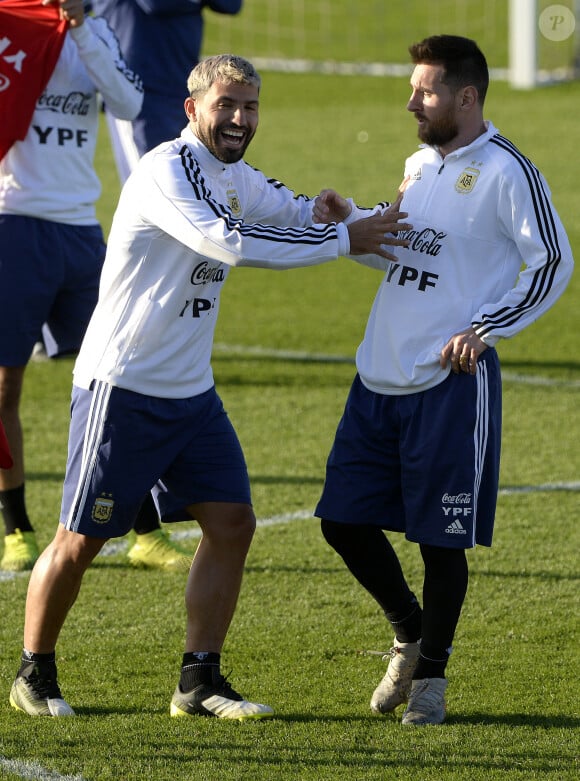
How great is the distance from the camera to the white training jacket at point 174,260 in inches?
163

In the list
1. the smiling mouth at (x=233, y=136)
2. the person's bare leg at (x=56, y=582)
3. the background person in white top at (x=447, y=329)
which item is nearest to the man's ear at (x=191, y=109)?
the smiling mouth at (x=233, y=136)

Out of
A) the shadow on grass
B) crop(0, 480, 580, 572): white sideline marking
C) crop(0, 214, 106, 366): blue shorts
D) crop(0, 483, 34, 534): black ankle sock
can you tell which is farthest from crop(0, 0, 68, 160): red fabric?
the shadow on grass

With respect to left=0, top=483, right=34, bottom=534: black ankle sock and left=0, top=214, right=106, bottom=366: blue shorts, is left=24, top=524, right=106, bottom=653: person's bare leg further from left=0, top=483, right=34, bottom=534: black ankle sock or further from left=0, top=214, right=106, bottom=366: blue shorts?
left=0, top=214, right=106, bottom=366: blue shorts

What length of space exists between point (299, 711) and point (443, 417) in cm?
100

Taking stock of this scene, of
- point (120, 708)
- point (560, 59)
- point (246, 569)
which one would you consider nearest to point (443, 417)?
point (120, 708)

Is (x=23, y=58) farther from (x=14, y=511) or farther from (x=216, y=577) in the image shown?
(x=216, y=577)

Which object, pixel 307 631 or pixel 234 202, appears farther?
pixel 307 631

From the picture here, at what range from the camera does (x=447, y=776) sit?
12.8 feet

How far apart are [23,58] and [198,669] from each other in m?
2.91

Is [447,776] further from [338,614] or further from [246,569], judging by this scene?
[246,569]

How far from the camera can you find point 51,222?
6285 mm

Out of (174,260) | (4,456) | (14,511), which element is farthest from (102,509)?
(14,511)

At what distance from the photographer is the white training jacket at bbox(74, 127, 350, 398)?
4152 millimetres

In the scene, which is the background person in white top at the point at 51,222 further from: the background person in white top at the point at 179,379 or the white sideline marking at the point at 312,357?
the white sideline marking at the point at 312,357
